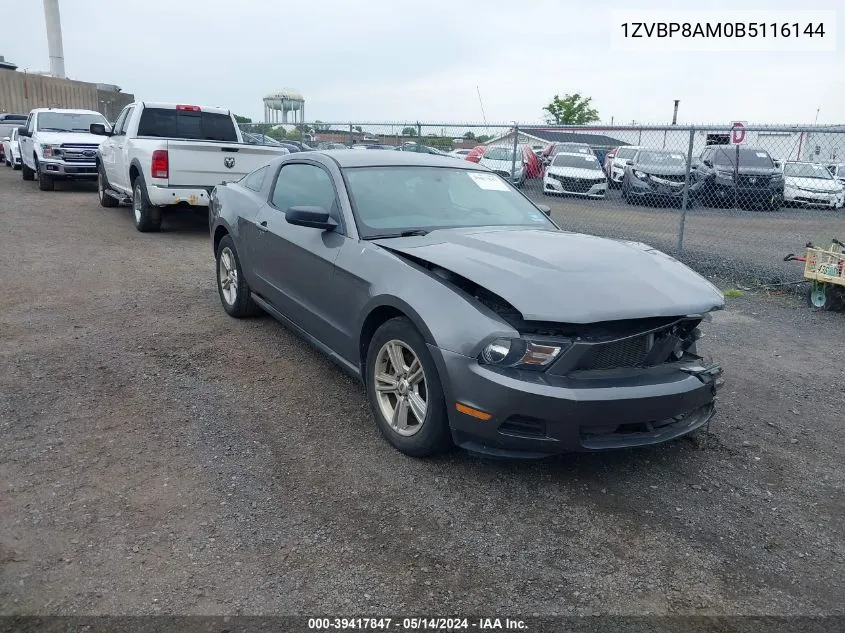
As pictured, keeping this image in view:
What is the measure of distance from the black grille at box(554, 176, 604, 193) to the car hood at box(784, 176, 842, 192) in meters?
3.34

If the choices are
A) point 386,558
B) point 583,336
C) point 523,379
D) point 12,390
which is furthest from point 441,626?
point 12,390

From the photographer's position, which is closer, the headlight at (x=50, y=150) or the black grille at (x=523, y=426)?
the black grille at (x=523, y=426)

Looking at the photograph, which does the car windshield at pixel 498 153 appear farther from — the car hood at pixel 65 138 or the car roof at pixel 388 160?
the car roof at pixel 388 160

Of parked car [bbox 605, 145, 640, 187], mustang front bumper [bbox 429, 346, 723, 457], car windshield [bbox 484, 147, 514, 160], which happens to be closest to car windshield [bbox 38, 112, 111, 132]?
car windshield [bbox 484, 147, 514, 160]

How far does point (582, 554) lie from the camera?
9.58 ft

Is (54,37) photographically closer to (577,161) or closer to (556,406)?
(577,161)

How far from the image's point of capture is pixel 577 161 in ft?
47.1

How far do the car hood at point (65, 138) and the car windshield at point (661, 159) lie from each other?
11.4 m

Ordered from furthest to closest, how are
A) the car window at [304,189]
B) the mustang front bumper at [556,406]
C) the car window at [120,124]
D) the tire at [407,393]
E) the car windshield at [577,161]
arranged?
the car windshield at [577,161]
the car window at [120,124]
the car window at [304,189]
the tire at [407,393]
the mustang front bumper at [556,406]

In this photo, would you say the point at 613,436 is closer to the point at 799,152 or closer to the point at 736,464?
the point at 736,464

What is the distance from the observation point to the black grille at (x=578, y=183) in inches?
498

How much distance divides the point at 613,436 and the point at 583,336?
0.49 m

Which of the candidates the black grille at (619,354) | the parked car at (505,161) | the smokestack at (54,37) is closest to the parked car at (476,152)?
the parked car at (505,161)

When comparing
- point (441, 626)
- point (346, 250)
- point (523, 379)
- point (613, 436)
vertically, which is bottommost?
point (441, 626)
